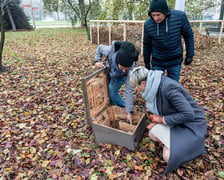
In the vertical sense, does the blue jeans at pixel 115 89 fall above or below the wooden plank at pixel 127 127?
above

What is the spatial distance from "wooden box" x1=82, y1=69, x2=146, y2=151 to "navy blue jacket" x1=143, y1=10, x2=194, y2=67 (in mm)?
832

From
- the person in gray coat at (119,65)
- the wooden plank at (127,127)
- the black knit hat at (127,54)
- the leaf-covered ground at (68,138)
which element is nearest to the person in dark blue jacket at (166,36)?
the person in gray coat at (119,65)

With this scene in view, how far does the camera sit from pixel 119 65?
2293mm

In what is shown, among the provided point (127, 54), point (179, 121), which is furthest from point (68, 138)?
point (179, 121)

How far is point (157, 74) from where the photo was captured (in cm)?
188

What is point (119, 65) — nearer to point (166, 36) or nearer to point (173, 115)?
point (166, 36)

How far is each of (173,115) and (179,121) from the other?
0.08 metres

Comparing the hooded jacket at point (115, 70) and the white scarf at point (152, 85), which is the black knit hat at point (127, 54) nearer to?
the hooded jacket at point (115, 70)

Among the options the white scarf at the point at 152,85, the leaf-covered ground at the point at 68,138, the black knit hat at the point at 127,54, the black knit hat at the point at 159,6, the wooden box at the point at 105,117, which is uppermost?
the black knit hat at the point at 159,6

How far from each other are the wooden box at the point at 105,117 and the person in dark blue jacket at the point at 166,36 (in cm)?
81

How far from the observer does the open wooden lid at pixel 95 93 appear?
2.36m

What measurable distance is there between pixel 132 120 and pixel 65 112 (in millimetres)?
1377

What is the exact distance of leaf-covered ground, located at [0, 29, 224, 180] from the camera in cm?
221

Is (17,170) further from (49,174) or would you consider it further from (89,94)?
(89,94)
